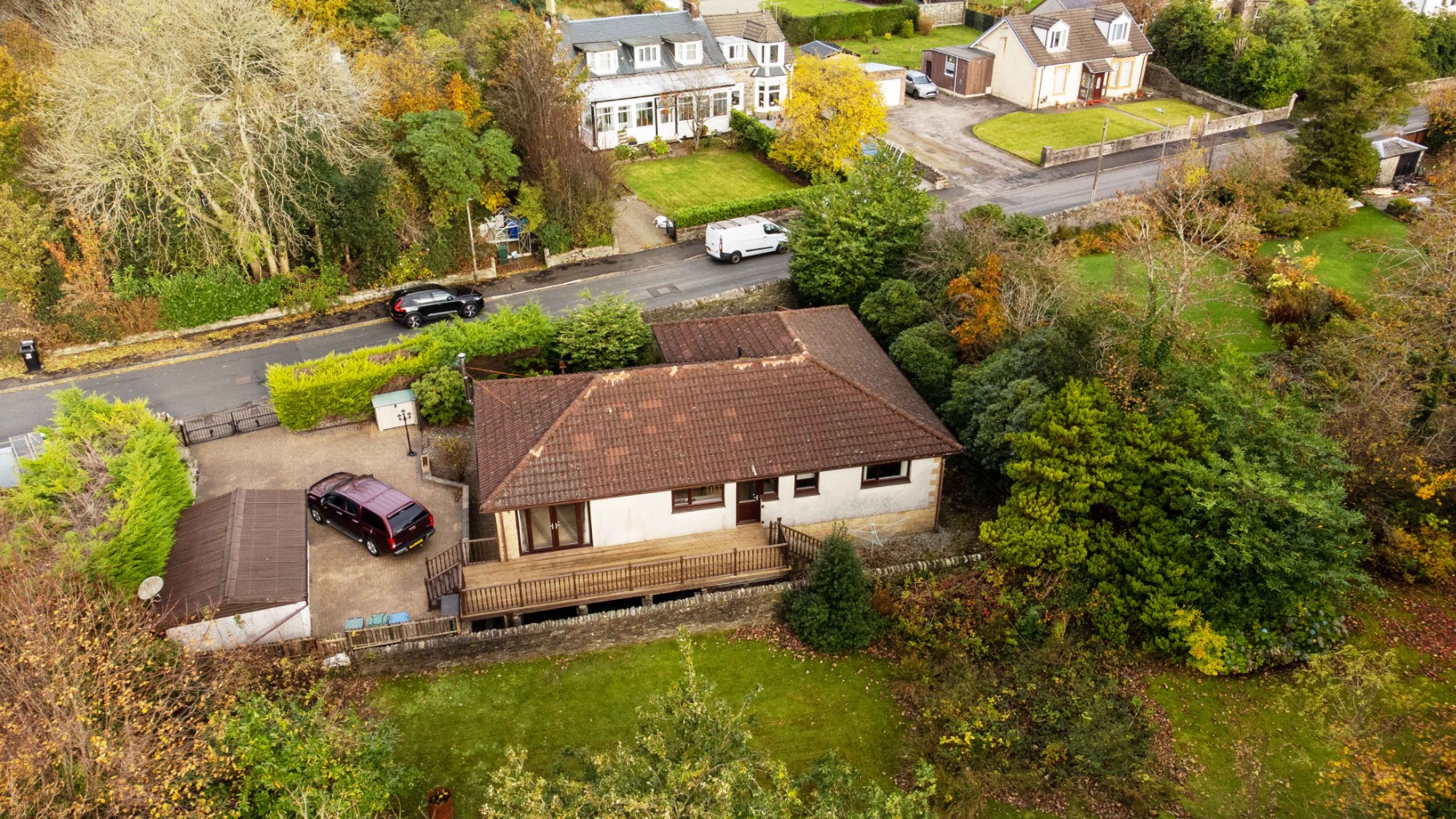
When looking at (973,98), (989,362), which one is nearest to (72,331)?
(989,362)

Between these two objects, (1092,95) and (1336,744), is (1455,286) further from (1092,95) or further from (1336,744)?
(1092,95)

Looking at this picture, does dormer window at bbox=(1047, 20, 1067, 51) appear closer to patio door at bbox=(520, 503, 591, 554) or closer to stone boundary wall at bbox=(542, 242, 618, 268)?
stone boundary wall at bbox=(542, 242, 618, 268)

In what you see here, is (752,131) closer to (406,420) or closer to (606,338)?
(606,338)

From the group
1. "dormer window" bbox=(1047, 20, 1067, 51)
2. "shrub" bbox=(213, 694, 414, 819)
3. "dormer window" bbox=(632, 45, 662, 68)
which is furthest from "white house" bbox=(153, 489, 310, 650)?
"dormer window" bbox=(1047, 20, 1067, 51)

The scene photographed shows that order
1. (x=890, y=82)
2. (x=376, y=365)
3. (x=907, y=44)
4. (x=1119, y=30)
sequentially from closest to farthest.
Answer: (x=376, y=365), (x=890, y=82), (x=1119, y=30), (x=907, y=44)

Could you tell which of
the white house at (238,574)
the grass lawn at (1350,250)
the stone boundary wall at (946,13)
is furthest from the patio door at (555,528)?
the stone boundary wall at (946,13)

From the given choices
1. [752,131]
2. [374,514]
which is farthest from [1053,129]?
[374,514]

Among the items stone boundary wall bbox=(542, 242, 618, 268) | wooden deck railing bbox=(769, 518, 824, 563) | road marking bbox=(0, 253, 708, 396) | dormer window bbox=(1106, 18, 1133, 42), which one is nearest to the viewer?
wooden deck railing bbox=(769, 518, 824, 563)
